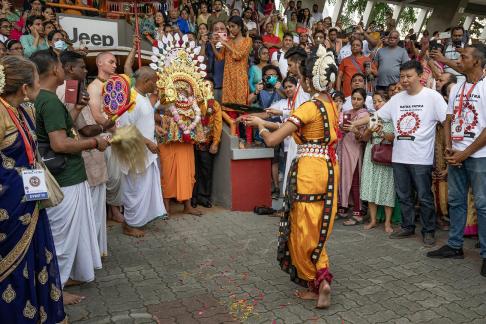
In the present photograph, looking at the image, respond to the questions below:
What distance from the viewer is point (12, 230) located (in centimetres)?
253

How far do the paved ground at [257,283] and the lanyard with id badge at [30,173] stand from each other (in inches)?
46.8

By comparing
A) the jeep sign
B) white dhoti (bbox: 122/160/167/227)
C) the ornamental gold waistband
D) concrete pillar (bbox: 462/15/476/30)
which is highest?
concrete pillar (bbox: 462/15/476/30)

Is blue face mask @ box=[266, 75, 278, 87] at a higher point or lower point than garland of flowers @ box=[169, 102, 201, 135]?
higher

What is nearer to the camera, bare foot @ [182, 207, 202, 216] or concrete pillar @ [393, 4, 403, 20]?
bare foot @ [182, 207, 202, 216]

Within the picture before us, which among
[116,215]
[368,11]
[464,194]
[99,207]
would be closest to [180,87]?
[116,215]

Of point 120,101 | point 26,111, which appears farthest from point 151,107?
point 26,111

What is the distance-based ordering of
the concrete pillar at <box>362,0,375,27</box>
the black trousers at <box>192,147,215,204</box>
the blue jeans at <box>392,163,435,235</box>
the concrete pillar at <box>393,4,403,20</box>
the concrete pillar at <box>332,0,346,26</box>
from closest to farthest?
the blue jeans at <box>392,163,435,235</box>, the black trousers at <box>192,147,215,204</box>, the concrete pillar at <box>332,0,346,26</box>, the concrete pillar at <box>362,0,375,27</box>, the concrete pillar at <box>393,4,403,20</box>

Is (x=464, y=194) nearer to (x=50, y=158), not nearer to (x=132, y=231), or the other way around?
(x=132, y=231)

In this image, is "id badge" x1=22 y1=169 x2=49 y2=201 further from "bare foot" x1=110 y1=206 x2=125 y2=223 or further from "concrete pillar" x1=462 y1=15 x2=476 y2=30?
"concrete pillar" x1=462 y1=15 x2=476 y2=30

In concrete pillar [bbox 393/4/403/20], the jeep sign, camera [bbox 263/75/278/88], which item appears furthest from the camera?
concrete pillar [bbox 393/4/403/20]

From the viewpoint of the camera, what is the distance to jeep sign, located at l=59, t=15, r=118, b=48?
7590 mm

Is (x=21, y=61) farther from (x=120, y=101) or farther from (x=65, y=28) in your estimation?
(x=65, y=28)

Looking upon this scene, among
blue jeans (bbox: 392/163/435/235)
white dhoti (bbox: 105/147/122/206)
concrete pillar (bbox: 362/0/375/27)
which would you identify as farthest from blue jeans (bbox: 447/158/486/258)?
concrete pillar (bbox: 362/0/375/27)

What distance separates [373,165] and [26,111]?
4161 mm
